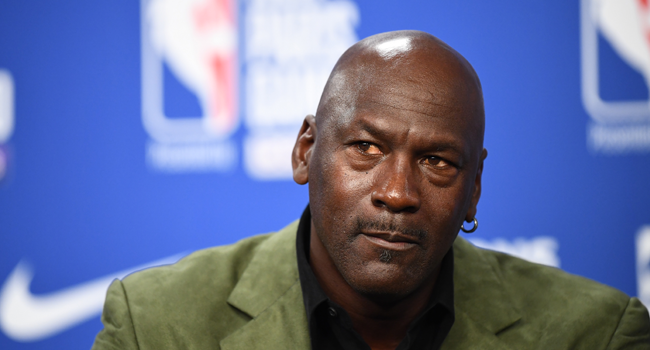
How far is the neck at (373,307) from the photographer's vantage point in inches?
66.2

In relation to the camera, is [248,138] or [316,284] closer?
[316,284]

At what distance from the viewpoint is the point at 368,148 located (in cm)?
154

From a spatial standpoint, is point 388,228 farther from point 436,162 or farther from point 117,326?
point 117,326

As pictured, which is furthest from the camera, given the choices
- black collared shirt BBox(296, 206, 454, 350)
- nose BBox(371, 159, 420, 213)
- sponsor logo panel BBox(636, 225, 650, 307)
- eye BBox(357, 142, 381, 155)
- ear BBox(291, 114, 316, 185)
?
sponsor logo panel BBox(636, 225, 650, 307)

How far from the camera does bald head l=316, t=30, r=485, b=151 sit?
5.07ft

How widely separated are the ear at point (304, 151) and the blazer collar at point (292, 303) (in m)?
0.27

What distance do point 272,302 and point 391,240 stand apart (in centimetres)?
46

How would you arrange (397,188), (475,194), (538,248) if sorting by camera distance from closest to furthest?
(397,188) → (475,194) → (538,248)

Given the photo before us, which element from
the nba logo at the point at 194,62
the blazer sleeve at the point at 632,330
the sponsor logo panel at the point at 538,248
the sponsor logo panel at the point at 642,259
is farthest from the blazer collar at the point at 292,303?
the sponsor logo panel at the point at 642,259

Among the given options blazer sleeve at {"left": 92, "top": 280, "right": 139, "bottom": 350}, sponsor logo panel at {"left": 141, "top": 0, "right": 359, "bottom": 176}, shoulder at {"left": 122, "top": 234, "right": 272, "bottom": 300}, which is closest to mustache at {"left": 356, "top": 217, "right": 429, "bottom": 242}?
shoulder at {"left": 122, "top": 234, "right": 272, "bottom": 300}

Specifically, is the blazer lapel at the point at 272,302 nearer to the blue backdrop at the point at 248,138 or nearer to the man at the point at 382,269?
the man at the point at 382,269

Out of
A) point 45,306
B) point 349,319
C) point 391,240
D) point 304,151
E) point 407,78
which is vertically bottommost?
point 45,306

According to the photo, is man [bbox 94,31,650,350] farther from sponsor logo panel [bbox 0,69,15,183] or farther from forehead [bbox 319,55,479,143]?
sponsor logo panel [bbox 0,69,15,183]

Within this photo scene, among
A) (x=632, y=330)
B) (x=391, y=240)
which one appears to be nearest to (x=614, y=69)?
(x=632, y=330)
